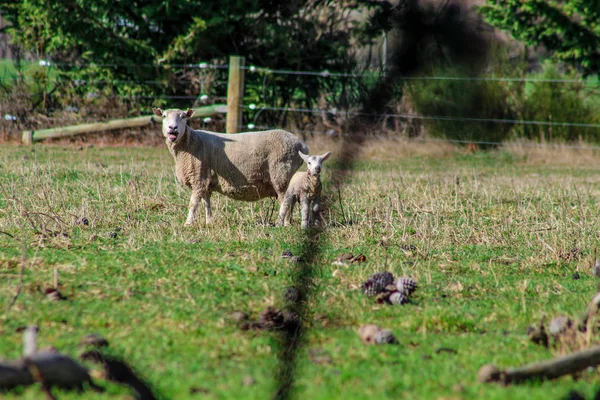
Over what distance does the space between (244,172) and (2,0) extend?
13.0 m

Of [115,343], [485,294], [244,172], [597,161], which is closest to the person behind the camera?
[115,343]

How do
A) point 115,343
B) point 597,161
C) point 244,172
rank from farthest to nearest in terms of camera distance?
point 597,161
point 244,172
point 115,343

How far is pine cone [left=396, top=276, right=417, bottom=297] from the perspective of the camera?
4.86 metres

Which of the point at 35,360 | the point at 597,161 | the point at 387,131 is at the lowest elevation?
the point at 597,161

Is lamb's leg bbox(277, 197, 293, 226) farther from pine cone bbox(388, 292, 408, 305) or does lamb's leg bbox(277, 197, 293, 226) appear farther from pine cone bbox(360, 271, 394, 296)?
pine cone bbox(388, 292, 408, 305)

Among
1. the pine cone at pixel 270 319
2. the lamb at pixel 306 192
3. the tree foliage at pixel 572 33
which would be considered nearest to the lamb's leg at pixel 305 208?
the lamb at pixel 306 192

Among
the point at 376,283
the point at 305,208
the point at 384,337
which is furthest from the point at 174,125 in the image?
the point at 384,337

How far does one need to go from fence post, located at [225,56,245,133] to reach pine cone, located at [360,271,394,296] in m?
11.2

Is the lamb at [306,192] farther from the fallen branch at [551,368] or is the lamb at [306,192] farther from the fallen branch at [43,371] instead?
the fallen branch at [43,371]

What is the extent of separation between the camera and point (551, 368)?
3.41m

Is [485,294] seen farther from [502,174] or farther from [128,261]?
[502,174]

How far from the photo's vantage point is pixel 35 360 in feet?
9.39

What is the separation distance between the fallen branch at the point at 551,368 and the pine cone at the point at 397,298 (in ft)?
4.27

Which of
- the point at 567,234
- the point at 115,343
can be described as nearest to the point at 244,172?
the point at 567,234
